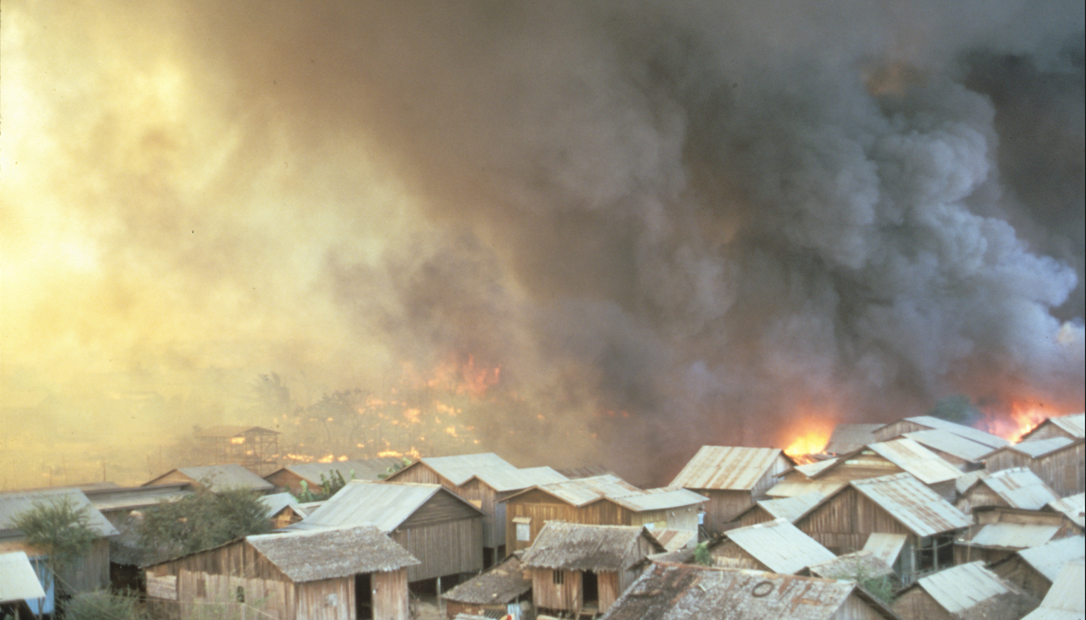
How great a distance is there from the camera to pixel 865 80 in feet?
168

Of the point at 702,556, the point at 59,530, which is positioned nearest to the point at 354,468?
the point at 59,530

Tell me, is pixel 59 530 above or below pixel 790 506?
above

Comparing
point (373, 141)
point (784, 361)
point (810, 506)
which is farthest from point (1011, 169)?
point (373, 141)

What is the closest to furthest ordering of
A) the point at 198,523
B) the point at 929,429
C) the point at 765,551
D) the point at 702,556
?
the point at 702,556 < the point at 198,523 < the point at 765,551 < the point at 929,429

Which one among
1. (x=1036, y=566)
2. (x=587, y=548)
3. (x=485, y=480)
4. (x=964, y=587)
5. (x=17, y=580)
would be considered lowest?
(x=964, y=587)

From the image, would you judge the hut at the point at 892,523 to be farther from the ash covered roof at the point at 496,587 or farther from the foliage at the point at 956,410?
the foliage at the point at 956,410

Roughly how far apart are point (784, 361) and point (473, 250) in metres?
20.3

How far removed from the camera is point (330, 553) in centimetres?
1972

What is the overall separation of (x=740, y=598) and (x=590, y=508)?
1088cm

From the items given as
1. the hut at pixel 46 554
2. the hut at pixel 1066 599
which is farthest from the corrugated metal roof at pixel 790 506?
the hut at pixel 46 554

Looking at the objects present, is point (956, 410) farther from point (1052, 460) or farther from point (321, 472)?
point (321, 472)

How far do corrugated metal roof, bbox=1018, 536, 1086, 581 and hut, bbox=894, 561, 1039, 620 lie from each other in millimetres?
1197

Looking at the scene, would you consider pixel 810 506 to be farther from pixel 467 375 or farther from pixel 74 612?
pixel 74 612

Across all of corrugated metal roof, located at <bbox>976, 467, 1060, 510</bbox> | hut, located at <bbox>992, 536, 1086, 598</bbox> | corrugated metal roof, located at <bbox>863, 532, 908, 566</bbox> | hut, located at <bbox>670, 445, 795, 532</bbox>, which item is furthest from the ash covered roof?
corrugated metal roof, located at <bbox>976, 467, 1060, 510</bbox>
